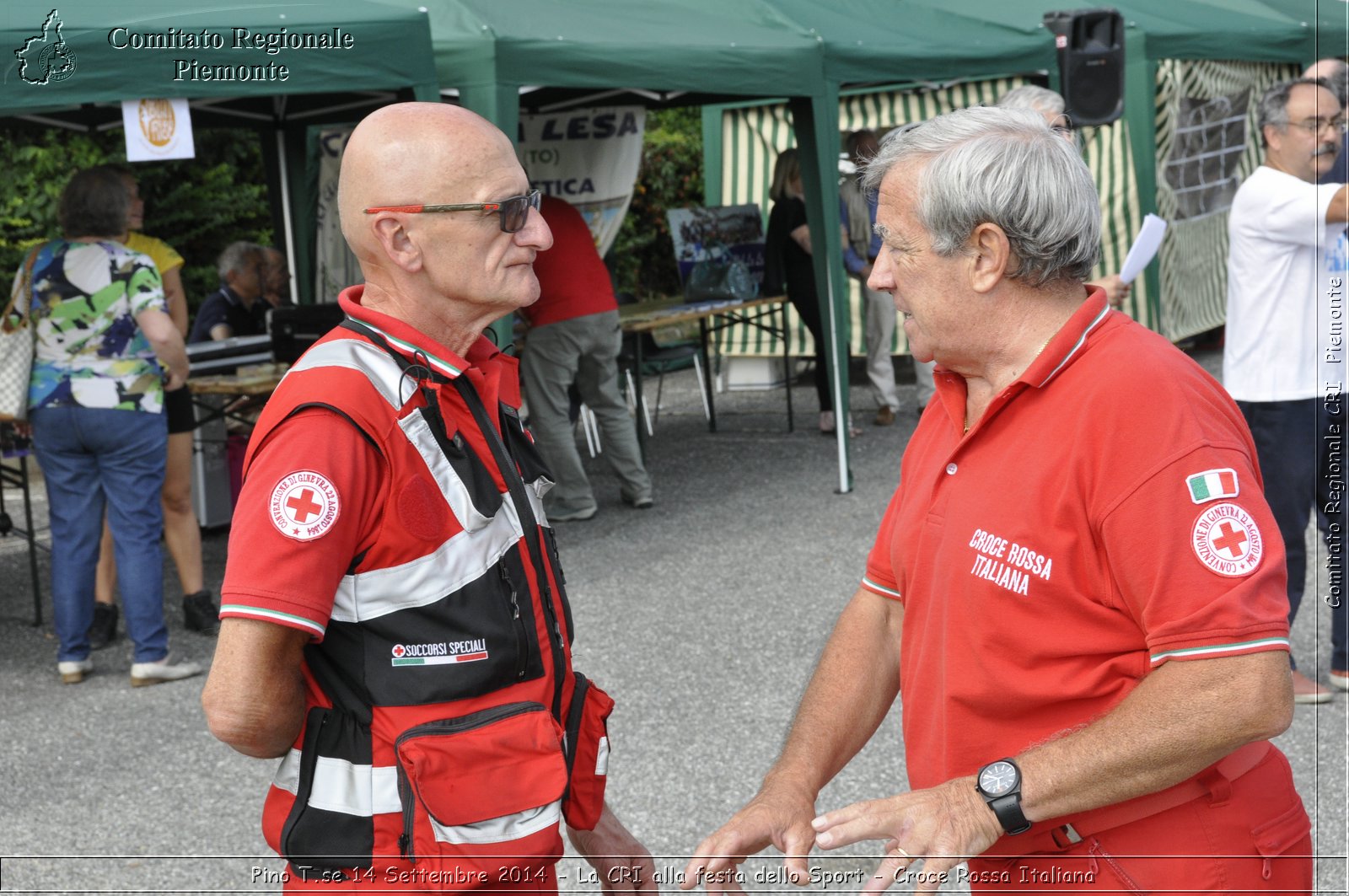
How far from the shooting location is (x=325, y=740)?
69.3 inches

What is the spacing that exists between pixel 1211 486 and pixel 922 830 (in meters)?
0.51

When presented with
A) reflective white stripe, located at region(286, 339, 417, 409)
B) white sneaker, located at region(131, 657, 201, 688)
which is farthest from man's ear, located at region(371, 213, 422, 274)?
white sneaker, located at region(131, 657, 201, 688)

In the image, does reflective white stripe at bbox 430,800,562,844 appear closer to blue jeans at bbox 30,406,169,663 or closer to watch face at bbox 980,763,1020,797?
watch face at bbox 980,763,1020,797

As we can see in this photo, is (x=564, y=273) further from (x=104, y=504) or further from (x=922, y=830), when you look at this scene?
(x=922, y=830)

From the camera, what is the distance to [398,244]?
1899 mm

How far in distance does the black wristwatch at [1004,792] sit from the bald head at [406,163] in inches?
40.3

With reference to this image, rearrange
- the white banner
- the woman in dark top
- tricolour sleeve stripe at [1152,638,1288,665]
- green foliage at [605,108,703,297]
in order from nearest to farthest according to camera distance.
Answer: tricolour sleeve stripe at [1152,638,1288,665]
the white banner
the woman in dark top
green foliage at [605,108,703,297]

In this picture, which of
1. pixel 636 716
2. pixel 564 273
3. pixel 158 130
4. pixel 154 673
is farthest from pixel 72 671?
pixel 564 273

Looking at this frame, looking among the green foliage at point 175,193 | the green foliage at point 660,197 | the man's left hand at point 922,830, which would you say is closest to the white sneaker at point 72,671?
the man's left hand at point 922,830

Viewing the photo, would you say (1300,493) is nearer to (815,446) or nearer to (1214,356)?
(815,446)

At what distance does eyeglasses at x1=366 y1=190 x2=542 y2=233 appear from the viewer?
1876 millimetres

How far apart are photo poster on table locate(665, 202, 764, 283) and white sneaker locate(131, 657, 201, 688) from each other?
17.5 feet

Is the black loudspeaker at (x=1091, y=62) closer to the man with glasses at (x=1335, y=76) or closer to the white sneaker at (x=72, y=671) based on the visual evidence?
the man with glasses at (x=1335, y=76)

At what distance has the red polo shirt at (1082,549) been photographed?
59.2 inches
